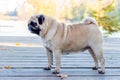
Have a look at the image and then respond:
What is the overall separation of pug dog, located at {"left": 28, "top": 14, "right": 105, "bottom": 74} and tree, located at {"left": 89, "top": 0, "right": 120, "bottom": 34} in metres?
5.89

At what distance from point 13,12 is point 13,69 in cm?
779

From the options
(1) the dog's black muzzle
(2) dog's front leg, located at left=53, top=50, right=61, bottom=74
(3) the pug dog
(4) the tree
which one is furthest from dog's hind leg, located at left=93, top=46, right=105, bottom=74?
(4) the tree

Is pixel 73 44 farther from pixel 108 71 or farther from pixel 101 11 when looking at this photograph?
pixel 101 11

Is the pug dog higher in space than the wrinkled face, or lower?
lower

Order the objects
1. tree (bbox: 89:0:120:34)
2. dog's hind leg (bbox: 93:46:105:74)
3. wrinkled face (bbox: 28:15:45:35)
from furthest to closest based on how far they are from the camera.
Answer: tree (bbox: 89:0:120:34) < dog's hind leg (bbox: 93:46:105:74) < wrinkled face (bbox: 28:15:45:35)

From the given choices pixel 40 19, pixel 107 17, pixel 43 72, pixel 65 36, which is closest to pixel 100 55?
pixel 65 36

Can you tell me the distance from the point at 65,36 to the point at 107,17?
6187 millimetres

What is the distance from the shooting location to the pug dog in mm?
3424

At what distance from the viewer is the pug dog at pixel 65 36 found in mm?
3424

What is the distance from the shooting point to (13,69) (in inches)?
147

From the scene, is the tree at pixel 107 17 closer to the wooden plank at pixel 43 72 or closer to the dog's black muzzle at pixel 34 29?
the wooden plank at pixel 43 72

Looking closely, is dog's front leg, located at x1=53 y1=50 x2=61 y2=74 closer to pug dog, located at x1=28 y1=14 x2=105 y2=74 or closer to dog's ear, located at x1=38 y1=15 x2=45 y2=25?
pug dog, located at x1=28 y1=14 x2=105 y2=74

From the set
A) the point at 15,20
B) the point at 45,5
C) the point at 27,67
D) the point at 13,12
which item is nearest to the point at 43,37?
the point at 27,67

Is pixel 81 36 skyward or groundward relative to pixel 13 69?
skyward
